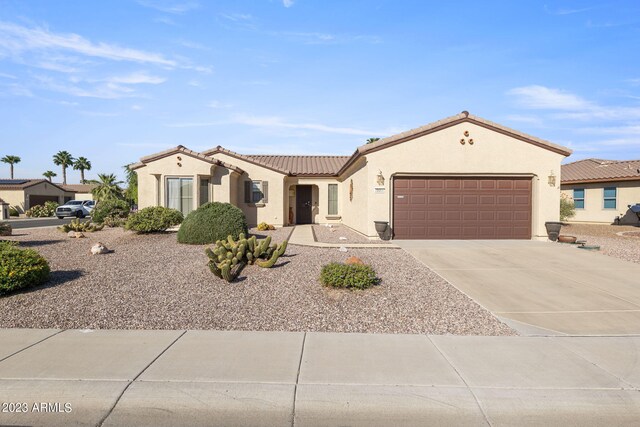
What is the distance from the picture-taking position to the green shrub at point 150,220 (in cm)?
1393

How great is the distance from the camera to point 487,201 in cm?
1488

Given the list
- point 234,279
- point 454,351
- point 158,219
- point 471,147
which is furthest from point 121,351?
point 471,147

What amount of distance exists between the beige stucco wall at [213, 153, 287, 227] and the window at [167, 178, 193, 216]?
3001mm

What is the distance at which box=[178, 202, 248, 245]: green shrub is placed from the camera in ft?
40.5

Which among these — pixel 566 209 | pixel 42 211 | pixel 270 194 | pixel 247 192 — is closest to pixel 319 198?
pixel 270 194

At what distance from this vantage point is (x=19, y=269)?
7.09m

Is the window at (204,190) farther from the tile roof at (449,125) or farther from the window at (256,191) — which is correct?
the tile roof at (449,125)

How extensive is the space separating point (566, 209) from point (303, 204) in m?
16.5

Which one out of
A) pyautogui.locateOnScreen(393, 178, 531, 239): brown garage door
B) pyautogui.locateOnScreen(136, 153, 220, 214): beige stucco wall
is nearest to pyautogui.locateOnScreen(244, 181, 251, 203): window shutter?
pyautogui.locateOnScreen(136, 153, 220, 214): beige stucco wall

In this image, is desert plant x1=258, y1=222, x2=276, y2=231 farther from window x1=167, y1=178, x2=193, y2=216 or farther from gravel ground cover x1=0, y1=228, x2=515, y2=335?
gravel ground cover x1=0, y1=228, x2=515, y2=335

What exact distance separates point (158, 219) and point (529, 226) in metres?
14.2

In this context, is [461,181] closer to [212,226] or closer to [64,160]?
[212,226]

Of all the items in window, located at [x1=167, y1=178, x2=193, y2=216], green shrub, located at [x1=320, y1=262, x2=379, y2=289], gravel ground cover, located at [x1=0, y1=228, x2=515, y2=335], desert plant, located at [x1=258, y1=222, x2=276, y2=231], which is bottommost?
gravel ground cover, located at [x1=0, y1=228, x2=515, y2=335]

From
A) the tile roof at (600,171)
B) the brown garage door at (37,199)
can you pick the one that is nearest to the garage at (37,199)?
the brown garage door at (37,199)
